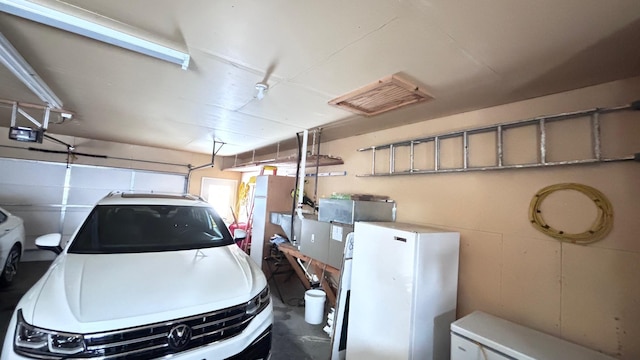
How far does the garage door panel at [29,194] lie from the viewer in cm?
477

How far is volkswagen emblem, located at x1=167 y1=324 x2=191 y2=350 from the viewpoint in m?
1.41

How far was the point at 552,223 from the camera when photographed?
1.86m

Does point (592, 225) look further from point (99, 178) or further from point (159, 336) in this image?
point (99, 178)

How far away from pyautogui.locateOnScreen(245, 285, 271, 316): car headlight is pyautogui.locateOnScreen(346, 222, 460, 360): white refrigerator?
2.99 feet

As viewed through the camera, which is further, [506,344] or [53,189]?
[53,189]

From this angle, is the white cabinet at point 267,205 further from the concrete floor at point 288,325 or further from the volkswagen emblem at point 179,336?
the volkswagen emblem at point 179,336

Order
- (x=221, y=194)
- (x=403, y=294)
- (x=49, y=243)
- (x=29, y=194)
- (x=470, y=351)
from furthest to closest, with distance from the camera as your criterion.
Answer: (x=221, y=194)
(x=29, y=194)
(x=49, y=243)
(x=403, y=294)
(x=470, y=351)

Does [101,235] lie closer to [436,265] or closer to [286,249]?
[286,249]

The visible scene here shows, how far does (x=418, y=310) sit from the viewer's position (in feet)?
6.34

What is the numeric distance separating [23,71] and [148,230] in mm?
1569

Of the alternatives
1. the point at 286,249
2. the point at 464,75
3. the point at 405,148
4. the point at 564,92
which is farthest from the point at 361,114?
the point at 286,249

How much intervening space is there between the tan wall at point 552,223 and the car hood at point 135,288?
1895 millimetres

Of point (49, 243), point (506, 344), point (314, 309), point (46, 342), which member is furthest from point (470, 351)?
point (49, 243)

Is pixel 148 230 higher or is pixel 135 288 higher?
pixel 148 230
